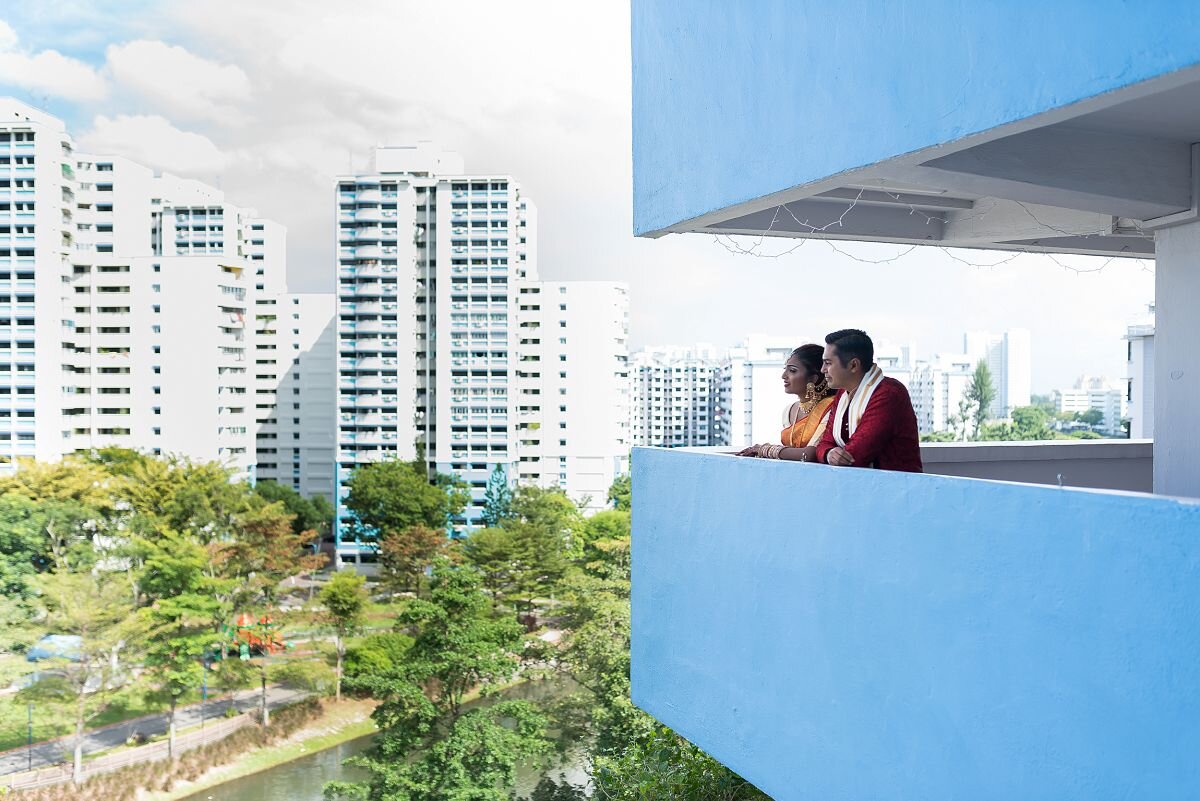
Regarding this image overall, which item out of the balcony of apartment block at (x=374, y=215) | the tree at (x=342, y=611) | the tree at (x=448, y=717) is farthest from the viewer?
the balcony of apartment block at (x=374, y=215)

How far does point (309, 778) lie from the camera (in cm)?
1551

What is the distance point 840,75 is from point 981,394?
94.1 ft

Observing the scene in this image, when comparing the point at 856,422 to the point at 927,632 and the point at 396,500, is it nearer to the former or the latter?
the point at 927,632

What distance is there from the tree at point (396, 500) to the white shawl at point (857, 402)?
2314cm

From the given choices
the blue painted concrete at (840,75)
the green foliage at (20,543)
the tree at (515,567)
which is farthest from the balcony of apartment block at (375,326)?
the blue painted concrete at (840,75)

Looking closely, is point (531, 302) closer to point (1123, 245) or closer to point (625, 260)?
point (625, 260)

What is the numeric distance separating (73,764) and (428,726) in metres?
5.60

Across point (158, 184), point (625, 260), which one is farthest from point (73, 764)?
point (625, 260)

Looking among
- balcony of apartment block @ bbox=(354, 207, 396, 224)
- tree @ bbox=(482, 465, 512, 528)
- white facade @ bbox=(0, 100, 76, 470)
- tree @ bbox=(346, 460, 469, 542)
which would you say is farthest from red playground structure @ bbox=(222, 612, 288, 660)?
balcony of apartment block @ bbox=(354, 207, 396, 224)

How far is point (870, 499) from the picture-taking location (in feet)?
6.42

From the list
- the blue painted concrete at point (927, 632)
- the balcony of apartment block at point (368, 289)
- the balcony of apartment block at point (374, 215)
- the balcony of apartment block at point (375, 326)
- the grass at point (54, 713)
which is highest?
the balcony of apartment block at point (374, 215)

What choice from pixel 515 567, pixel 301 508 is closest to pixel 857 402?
pixel 515 567

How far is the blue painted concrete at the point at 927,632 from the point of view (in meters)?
1.38

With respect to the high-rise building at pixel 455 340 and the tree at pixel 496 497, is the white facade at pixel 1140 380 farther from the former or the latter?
the high-rise building at pixel 455 340
